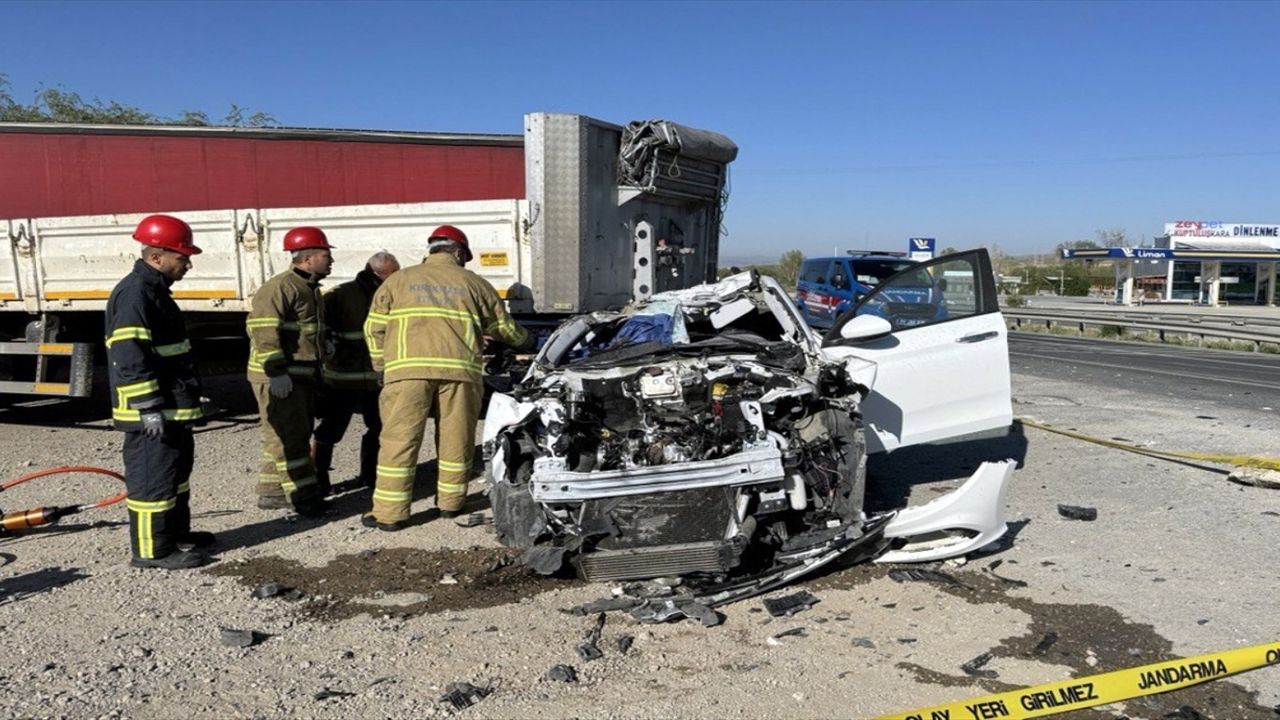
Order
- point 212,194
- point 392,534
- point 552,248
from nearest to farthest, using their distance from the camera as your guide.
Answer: point 392,534 < point 552,248 < point 212,194

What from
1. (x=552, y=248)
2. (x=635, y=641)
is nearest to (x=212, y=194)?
(x=552, y=248)

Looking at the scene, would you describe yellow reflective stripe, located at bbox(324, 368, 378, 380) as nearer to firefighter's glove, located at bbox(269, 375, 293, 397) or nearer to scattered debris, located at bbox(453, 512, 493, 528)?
firefighter's glove, located at bbox(269, 375, 293, 397)

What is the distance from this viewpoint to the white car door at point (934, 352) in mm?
5320

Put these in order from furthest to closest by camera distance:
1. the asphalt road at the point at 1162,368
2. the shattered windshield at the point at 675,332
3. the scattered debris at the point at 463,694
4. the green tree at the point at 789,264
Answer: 1. the green tree at the point at 789,264
2. the asphalt road at the point at 1162,368
3. the shattered windshield at the point at 675,332
4. the scattered debris at the point at 463,694

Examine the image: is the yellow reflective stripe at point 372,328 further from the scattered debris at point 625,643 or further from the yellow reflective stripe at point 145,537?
the scattered debris at point 625,643

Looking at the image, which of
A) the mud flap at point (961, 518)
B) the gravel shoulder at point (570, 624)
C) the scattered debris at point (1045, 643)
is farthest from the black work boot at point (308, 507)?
the scattered debris at point (1045, 643)

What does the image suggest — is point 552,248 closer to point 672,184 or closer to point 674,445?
point 672,184

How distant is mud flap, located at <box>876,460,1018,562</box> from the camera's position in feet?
13.9

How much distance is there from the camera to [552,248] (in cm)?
705

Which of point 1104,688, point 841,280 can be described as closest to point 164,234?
point 1104,688

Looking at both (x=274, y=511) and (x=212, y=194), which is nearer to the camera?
(x=274, y=511)

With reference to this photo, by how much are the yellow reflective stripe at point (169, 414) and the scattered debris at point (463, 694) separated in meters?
2.32

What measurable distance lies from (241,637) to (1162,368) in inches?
544

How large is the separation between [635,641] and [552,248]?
398 cm
